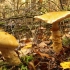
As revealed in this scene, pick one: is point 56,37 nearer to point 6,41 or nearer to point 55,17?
point 55,17

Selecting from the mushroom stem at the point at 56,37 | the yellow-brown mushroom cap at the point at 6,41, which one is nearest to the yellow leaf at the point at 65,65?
the mushroom stem at the point at 56,37

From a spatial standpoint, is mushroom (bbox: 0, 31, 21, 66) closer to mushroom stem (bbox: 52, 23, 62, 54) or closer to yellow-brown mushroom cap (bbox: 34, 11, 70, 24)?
yellow-brown mushroom cap (bbox: 34, 11, 70, 24)

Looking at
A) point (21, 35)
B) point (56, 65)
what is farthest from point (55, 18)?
point (21, 35)

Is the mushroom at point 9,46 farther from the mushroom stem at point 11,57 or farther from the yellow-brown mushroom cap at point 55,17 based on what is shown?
the yellow-brown mushroom cap at point 55,17

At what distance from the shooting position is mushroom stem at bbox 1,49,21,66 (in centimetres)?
226

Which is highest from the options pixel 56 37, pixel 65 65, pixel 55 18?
pixel 55 18

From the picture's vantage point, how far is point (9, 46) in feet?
6.84

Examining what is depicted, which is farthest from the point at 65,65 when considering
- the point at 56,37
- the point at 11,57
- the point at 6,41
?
the point at 6,41

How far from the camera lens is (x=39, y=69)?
7.94ft

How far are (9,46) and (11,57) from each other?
11.4 inches

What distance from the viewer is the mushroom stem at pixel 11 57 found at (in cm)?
226

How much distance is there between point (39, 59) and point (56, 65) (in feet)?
0.92

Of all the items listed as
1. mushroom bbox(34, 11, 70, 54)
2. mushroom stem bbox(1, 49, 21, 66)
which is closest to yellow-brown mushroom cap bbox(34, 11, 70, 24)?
mushroom bbox(34, 11, 70, 54)

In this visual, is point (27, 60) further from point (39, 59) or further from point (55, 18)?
point (55, 18)
